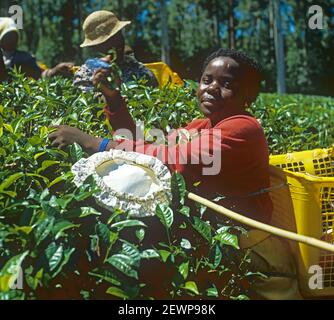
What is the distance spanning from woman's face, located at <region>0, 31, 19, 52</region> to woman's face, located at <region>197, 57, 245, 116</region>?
3749 millimetres

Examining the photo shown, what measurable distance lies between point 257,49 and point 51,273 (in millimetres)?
43504

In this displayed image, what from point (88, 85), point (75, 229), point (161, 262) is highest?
point (88, 85)

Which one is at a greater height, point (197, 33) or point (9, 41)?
point (197, 33)

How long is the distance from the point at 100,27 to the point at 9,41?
6.51 feet

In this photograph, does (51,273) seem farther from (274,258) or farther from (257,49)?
(257,49)

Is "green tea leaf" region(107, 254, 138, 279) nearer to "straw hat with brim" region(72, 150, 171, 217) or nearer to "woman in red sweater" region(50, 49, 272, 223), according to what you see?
"straw hat with brim" region(72, 150, 171, 217)

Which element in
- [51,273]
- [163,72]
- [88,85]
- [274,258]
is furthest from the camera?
[163,72]

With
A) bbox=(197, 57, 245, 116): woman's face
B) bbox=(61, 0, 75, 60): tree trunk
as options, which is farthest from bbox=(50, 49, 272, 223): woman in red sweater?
bbox=(61, 0, 75, 60): tree trunk

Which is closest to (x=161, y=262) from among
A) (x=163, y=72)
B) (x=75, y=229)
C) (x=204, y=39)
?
(x=75, y=229)

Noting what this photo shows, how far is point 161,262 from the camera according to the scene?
6.24ft

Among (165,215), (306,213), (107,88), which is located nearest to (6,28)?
(107,88)

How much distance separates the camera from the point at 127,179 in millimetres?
2102

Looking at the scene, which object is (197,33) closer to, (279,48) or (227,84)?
(279,48)

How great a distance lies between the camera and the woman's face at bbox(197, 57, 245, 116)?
2.59 meters
